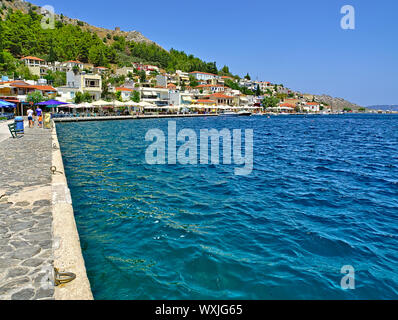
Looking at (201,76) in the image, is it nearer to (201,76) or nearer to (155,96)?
(201,76)

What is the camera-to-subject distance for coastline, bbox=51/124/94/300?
3441 mm

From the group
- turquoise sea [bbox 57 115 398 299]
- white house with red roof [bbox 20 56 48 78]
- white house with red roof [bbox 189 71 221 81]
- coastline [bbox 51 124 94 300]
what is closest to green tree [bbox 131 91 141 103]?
white house with red roof [bbox 20 56 48 78]

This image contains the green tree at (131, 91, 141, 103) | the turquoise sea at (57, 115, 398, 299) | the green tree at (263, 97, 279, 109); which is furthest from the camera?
the green tree at (263, 97, 279, 109)

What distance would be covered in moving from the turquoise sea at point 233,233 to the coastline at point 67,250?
57 cm

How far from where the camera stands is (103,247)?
5543 millimetres

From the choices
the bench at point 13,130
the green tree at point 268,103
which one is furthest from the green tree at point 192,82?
the bench at point 13,130

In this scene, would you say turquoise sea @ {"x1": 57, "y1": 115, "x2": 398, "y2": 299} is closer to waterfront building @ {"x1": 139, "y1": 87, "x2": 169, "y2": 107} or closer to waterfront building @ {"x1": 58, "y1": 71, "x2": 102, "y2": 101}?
waterfront building @ {"x1": 58, "y1": 71, "x2": 102, "y2": 101}

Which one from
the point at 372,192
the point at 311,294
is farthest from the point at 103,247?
the point at 372,192

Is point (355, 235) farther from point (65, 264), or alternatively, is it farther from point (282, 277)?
point (65, 264)

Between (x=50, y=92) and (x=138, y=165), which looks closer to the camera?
(x=138, y=165)

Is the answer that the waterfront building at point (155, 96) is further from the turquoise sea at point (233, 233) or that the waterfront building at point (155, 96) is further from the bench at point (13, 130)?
the turquoise sea at point (233, 233)

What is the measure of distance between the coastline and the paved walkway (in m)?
0.10

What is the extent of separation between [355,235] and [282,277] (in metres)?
2.71

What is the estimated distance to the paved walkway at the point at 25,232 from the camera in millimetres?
3516
